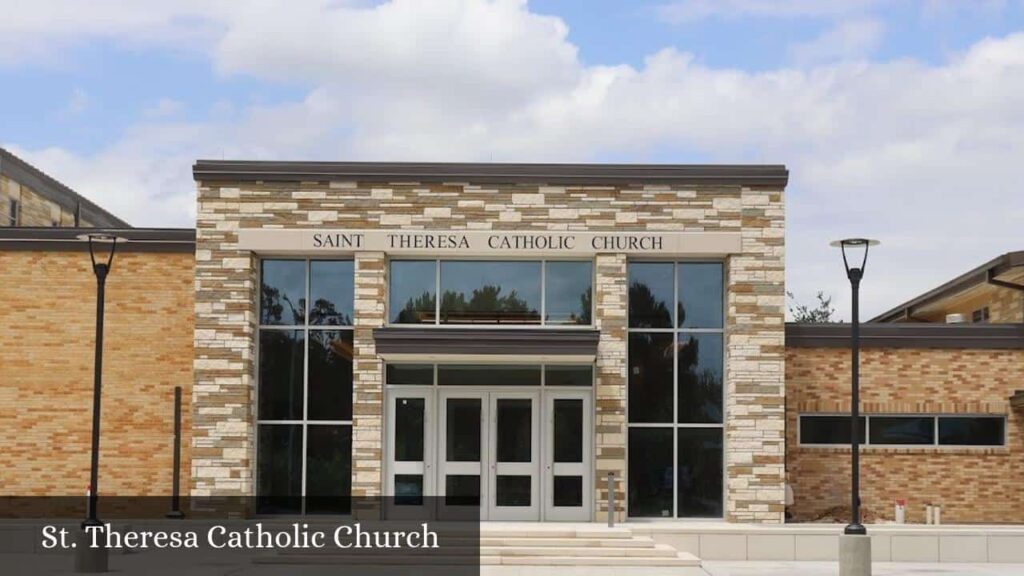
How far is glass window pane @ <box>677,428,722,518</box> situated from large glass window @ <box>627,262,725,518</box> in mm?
19

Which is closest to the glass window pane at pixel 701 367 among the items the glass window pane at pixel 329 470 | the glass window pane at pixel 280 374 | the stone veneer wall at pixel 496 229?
the stone veneer wall at pixel 496 229

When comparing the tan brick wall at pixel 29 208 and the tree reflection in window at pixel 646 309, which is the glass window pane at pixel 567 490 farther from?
the tan brick wall at pixel 29 208

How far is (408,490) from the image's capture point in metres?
26.2

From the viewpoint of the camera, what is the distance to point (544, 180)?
86.4 feet

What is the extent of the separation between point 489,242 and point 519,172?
4.75ft

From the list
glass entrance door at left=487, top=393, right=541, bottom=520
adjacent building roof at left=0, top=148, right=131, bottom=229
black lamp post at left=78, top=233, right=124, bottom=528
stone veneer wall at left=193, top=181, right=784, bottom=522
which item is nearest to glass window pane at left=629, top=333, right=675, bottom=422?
stone veneer wall at left=193, top=181, right=784, bottom=522

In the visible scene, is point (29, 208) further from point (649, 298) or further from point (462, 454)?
point (649, 298)

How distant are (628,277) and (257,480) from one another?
8.07 meters

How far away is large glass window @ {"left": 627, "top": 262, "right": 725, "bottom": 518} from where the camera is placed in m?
26.4

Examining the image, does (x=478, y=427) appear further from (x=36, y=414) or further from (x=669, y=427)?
(x=36, y=414)

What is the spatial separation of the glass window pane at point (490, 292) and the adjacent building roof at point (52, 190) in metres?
11.7

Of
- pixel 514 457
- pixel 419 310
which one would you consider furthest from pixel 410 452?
pixel 419 310

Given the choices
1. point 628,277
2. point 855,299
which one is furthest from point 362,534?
point 855,299

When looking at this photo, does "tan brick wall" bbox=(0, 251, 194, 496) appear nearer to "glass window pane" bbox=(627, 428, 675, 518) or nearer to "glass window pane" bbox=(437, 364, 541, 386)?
"glass window pane" bbox=(437, 364, 541, 386)
